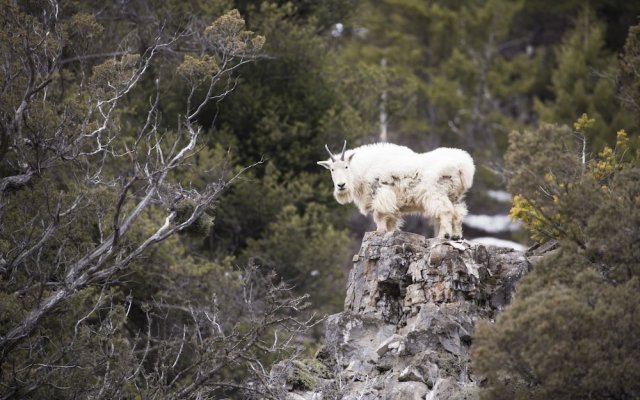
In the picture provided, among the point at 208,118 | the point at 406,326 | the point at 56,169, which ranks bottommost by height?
the point at 208,118

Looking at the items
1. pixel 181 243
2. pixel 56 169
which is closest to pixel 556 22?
pixel 181 243

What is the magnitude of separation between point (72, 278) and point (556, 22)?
38.1 meters

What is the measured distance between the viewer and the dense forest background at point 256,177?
16688mm

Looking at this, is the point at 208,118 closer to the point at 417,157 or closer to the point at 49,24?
the point at 49,24

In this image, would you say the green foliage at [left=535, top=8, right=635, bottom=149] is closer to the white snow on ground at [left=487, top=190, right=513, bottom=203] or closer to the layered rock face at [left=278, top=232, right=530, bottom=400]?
the white snow on ground at [left=487, top=190, right=513, bottom=203]

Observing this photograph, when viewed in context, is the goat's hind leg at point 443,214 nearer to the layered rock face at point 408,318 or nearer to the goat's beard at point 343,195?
the layered rock face at point 408,318

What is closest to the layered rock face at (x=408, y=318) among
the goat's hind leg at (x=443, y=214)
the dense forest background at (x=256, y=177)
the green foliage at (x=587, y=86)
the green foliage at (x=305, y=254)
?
the goat's hind leg at (x=443, y=214)

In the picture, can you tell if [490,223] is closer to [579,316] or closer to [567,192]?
[567,192]

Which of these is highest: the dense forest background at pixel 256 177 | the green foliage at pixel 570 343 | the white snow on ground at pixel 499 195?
the green foliage at pixel 570 343

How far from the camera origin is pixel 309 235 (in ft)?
109

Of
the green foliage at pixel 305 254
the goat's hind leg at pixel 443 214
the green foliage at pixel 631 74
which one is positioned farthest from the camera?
the green foliage at pixel 305 254

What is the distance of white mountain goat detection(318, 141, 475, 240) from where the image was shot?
762 inches

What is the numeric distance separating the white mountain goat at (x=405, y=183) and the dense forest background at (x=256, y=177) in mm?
1414

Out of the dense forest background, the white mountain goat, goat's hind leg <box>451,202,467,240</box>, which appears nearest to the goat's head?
the white mountain goat
